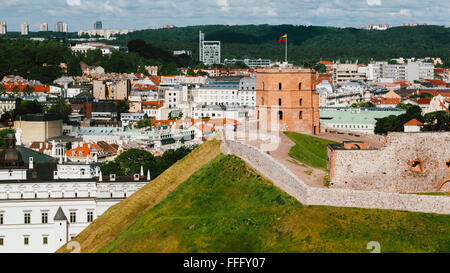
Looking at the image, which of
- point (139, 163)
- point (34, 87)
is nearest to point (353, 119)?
point (139, 163)

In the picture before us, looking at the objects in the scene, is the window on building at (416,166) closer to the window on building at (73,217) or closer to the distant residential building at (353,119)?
the window on building at (73,217)

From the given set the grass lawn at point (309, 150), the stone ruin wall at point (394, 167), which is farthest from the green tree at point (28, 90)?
the stone ruin wall at point (394, 167)

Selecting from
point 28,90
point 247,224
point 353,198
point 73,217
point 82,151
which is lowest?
point 73,217

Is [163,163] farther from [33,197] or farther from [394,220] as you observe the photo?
[394,220]

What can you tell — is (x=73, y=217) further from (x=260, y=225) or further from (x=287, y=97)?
(x=260, y=225)

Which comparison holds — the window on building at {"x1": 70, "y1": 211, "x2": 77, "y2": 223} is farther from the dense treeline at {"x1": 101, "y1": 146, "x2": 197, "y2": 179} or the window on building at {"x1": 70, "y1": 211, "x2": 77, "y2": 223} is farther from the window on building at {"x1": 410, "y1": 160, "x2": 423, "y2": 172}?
the window on building at {"x1": 410, "y1": 160, "x2": 423, "y2": 172}
